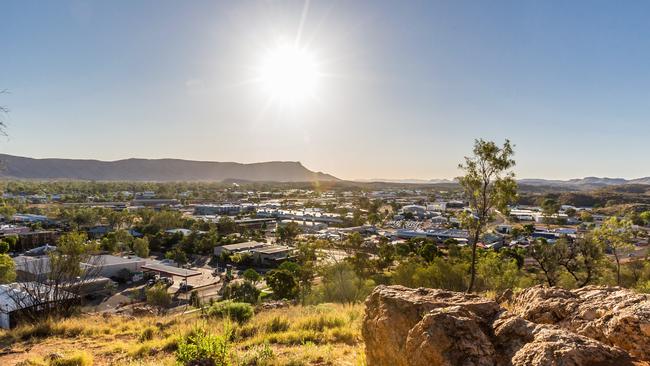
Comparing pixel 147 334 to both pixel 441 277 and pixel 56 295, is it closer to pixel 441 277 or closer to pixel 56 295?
pixel 56 295

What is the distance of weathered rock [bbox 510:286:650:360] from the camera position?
3178mm

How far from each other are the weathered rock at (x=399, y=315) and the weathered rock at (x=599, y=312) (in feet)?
2.43

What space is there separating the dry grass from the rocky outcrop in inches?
50.1

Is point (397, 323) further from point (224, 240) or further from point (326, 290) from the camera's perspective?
point (224, 240)

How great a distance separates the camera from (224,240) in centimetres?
4775

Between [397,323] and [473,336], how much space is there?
2.85 ft

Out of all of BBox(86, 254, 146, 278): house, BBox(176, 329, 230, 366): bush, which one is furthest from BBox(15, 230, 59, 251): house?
BBox(176, 329, 230, 366): bush

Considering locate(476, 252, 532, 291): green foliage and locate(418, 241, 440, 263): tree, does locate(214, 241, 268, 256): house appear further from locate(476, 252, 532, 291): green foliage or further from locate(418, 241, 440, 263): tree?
locate(476, 252, 532, 291): green foliage

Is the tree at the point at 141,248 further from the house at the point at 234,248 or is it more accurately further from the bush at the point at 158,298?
the bush at the point at 158,298

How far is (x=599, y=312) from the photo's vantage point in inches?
145

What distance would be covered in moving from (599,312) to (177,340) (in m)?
6.69

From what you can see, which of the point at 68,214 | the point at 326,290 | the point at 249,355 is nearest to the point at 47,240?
the point at 68,214

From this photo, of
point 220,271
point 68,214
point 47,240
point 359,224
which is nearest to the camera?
point 220,271

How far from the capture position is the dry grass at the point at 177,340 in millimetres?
5754
